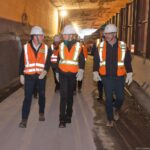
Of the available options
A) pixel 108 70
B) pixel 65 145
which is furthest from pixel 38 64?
pixel 65 145

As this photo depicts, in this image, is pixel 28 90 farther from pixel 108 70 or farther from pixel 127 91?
pixel 127 91

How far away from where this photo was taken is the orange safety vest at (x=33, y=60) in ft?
22.8

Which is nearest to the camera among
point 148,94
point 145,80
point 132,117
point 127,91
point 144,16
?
point 132,117

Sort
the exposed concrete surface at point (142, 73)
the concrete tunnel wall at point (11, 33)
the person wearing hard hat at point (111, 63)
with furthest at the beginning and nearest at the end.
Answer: the concrete tunnel wall at point (11, 33) < the exposed concrete surface at point (142, 73) < the person wearing hard hat at point (111, 63)

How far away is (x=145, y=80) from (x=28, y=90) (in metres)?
4.58

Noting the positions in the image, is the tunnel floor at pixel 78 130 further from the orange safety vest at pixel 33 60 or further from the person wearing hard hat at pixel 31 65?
the orange safety vest at pixel 33 60

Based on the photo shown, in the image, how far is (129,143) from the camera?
19.4 feet

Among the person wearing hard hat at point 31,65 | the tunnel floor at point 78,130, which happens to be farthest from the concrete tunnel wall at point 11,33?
the person wearing hard hat at point 31,65

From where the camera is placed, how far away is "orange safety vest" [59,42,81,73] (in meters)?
7.04

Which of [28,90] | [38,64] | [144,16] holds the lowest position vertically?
[28,90]

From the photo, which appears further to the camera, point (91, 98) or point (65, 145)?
point (91, 98)

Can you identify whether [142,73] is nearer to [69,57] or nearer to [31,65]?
[69,57]

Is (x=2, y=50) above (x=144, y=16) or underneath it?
underneath

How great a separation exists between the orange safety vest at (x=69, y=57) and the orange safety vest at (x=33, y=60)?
374mm
